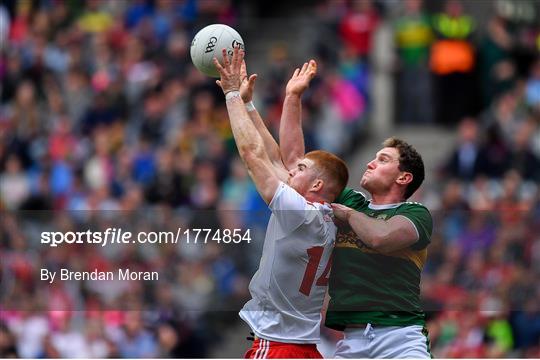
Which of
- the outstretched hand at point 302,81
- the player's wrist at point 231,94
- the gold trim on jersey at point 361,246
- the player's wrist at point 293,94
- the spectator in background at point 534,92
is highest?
the player's wrist at point 231,94

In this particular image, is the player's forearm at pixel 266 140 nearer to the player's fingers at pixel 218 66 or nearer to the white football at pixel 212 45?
the white football at pixel 212 45

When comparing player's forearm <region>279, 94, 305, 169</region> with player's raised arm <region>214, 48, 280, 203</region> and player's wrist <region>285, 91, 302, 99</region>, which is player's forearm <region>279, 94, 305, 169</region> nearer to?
player's wrist <region>285, 91, 302, 99</region>

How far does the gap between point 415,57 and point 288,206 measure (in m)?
10.1

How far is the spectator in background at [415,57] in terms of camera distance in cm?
1858

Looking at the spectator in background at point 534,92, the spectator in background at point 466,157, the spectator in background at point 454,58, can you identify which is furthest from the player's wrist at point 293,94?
the spectator in background at point 454,58

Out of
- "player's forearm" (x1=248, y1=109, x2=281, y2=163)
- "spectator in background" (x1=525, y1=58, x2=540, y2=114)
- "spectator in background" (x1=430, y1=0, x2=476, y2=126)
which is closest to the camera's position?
"player's forearm" (x1=248, y1=109, x2=281, y2=163)

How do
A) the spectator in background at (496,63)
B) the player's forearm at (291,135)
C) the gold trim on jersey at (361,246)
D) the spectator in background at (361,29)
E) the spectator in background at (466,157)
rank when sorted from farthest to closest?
the spectator in background at (361,29) → the spectator in background at (496,63) → the spectator in background at (466,157) → the player's forearm at (291,135) → the gold trim on jersey at (361,246)

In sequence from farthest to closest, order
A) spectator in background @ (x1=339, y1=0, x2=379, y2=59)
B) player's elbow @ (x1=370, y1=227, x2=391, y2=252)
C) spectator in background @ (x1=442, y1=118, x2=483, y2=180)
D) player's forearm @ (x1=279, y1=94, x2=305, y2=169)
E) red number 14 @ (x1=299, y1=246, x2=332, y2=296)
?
spectator in background @ (x1=339, y1=0, x2=379, y2=59)
spectator in background @ (x1=442, y1=118, x2=483, y2=180)
player's forearm @ (x1=279, y1=94, x2=305, y2=169)
red number 14 @ (x1=299, y1=246, x2=332, y2=296)
player's elbow @ (x1=370, y1=227, x2=391, y2=252)

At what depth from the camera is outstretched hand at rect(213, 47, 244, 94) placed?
29.9ft

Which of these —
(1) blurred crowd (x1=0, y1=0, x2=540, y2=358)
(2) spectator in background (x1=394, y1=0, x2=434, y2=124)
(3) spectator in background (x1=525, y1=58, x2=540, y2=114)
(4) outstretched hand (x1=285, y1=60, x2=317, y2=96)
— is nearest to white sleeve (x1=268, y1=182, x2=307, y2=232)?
(4) outstretched hand (x1=285, y1=60, x2=317, y2=96)

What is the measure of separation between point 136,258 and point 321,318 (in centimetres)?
155

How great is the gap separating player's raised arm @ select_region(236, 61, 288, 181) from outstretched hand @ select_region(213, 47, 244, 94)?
38 millimetres

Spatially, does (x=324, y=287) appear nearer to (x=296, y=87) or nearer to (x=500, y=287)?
(x=296, y=87)

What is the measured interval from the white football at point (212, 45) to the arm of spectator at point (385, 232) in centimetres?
122
